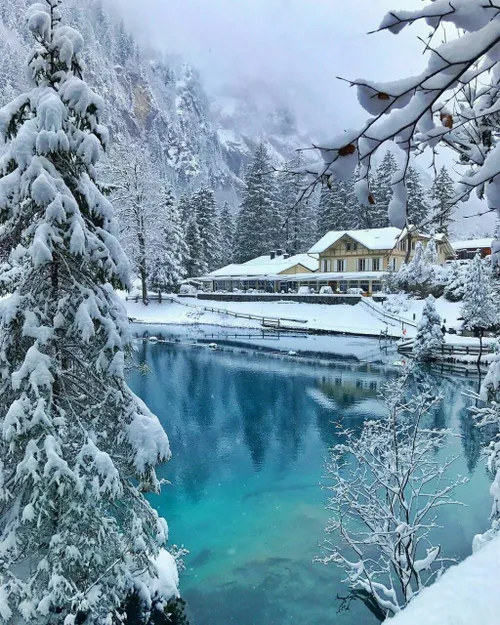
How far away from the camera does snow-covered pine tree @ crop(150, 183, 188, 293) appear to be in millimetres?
50219

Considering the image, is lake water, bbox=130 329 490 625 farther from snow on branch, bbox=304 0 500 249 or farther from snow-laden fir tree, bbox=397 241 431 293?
snow-laden fir tree, bbox=397 241 431 293

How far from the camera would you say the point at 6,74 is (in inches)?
3378

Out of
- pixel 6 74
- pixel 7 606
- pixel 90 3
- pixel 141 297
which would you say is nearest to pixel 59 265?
pixel 7 606

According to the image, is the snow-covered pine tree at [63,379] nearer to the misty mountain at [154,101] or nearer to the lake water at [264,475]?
the lake water at [264,475]

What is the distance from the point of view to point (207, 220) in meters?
63.6

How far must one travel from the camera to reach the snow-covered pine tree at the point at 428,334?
99.9 feet

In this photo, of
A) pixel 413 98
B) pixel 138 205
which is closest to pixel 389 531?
pixel 413 98

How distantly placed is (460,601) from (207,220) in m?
63.8

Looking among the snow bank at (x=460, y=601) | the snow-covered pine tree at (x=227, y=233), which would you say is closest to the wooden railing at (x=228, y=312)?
the snow-covered pine tree at (x=227, y=233)

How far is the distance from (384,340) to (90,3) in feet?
541

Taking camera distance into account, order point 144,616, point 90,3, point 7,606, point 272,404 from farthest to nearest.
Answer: point 90,3
point 272,404
point 144,616
point 7,606

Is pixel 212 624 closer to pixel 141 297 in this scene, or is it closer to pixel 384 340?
pixel 384 340

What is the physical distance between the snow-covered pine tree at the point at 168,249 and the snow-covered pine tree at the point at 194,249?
2.74m

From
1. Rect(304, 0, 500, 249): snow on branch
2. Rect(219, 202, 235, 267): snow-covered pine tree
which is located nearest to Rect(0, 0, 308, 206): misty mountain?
Rect(219, 202, 235, 267): snow-covered pine tree
